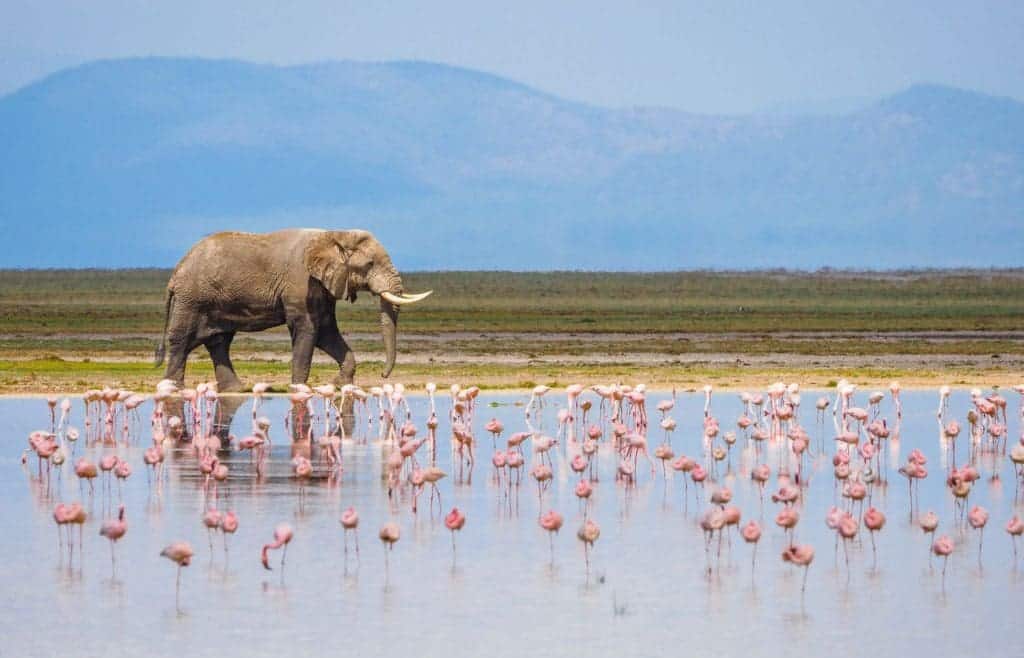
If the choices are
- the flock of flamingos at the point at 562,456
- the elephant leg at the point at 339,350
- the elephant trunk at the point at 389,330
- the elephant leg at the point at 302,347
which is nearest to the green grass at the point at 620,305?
the elephant trunk at the point at 389,330

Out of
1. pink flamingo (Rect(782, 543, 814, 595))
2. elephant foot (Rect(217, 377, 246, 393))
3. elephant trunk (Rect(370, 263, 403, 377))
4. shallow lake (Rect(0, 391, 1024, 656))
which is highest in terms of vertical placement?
elephant trunk (Rect(370, 263, 403, 377))

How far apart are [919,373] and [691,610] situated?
2156 cm

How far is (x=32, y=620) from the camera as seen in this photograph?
39.1 ft

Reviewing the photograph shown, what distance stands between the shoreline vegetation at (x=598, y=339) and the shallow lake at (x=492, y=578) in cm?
1218

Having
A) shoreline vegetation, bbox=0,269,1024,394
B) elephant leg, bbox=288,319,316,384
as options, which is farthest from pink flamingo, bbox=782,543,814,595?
shoreline vegetation, bbox=0,269,1024,394

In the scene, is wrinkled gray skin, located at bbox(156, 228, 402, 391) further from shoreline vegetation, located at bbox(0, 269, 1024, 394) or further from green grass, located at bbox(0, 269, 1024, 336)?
green grass, located at bbox(0, 269, 1024, 336)

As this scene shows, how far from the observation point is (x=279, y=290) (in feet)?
88.3

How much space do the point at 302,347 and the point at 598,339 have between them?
19.1 metres

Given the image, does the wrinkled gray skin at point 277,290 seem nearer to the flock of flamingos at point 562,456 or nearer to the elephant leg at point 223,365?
the elephant leg at point 223,365

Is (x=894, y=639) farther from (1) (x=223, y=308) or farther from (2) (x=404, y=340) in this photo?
(2) (x=404, y=340)

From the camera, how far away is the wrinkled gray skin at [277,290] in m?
26.5

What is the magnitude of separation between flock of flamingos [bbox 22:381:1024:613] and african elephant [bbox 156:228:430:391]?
1079 mm

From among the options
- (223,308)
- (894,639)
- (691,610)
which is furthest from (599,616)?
(223,308)

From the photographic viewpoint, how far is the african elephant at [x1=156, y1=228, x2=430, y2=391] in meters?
26.5
